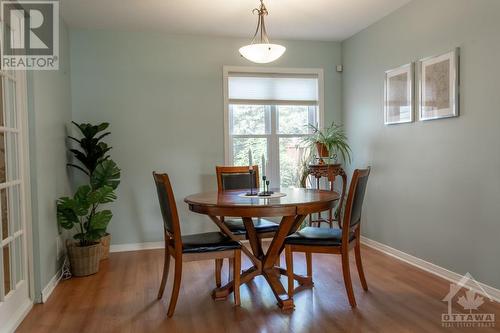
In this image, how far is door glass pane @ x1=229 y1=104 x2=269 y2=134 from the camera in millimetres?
4496

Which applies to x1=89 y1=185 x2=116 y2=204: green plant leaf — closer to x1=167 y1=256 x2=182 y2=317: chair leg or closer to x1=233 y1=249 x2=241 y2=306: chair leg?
x1=167 y1=256 x2=182 y2=317: chair leg

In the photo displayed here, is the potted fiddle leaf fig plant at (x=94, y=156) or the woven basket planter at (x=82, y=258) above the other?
the potted fiddle leaf fig plant at (x=94, y=156)

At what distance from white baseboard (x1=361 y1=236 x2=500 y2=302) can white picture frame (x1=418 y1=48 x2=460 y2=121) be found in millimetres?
1278

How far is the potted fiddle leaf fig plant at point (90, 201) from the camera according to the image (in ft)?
10.6

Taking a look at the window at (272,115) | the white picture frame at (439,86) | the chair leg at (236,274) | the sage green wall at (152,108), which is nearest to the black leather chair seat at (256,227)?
the chair leg at (236,274)

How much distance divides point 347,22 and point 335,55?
76 centimetres

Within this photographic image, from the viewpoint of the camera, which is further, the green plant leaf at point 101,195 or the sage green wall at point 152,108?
the sage green wall at point 152,108

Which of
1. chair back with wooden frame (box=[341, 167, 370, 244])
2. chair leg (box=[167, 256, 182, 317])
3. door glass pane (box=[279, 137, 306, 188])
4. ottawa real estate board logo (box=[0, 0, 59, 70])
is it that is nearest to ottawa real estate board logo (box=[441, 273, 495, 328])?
chair back with wooden frame (box=[341, 167, 370, 244])

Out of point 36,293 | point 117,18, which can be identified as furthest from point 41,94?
point 36,293

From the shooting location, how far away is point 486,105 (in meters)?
2.70

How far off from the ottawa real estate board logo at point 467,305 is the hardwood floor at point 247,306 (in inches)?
1.7

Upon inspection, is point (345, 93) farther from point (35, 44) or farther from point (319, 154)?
point (35, 44)

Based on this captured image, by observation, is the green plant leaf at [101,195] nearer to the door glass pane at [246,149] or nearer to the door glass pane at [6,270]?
the door glass pane at [6,270]

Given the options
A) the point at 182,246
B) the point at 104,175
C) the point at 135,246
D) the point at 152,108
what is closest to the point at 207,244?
the point at 182,246
